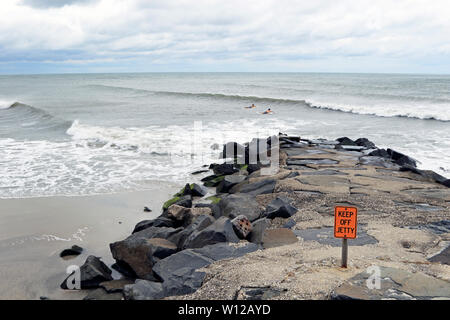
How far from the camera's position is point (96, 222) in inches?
310

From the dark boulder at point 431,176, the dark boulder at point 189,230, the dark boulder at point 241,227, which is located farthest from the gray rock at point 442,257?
the dark boulder at point 431,176

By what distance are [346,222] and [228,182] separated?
234 inches

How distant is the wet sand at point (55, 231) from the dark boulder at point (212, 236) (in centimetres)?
130

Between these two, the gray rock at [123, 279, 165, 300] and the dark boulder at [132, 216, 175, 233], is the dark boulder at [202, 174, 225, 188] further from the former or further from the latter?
the gray rock at [123, 279, 165, 300]

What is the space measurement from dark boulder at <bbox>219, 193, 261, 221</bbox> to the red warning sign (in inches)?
118

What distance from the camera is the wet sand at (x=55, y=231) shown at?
563 centimetres

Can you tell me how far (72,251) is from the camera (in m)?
6.48

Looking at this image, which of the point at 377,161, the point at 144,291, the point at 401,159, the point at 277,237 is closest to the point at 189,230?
the point at 277,237

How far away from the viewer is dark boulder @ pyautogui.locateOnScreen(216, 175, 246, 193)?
9633 millimetres

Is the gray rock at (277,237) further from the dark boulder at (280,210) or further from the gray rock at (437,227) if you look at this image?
the gray rock at (437,227)

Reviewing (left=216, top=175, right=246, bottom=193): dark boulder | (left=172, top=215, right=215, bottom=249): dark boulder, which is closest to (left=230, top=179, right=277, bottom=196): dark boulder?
(left=216, top=175, right=246, bottom=193): dark boulder

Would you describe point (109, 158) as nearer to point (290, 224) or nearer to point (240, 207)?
point (240, 207)
